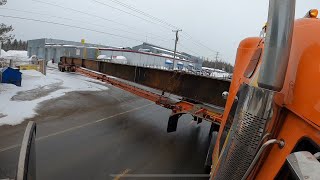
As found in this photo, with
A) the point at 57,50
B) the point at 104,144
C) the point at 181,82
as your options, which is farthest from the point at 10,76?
the point at 57,50

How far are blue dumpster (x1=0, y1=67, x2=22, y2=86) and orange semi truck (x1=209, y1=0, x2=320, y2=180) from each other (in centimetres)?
1739

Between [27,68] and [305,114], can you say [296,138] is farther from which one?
[27,68]

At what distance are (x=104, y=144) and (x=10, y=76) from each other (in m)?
11.5

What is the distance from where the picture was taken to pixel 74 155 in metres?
7.32

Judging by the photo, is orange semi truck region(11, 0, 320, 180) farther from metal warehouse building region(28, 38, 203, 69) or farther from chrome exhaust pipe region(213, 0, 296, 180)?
metal warehouse building region(28, 38, 203, 69)

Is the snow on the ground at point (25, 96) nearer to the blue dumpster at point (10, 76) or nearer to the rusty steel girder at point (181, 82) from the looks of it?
the blue dumpster at point (10, 76)

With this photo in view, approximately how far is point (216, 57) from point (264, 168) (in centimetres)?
11040

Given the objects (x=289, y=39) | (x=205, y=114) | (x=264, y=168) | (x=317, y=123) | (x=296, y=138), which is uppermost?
(x=289, y=39)

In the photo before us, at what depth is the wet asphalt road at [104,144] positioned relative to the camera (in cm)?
665

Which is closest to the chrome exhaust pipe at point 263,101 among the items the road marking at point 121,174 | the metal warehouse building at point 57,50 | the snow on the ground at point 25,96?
the road marking at point 121,174

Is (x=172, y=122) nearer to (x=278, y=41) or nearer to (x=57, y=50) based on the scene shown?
(x=278, y=41)

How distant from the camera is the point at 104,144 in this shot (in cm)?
838

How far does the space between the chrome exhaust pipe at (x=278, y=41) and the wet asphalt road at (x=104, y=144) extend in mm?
5084

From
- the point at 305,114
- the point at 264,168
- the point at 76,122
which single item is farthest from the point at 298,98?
the point at 76,122
